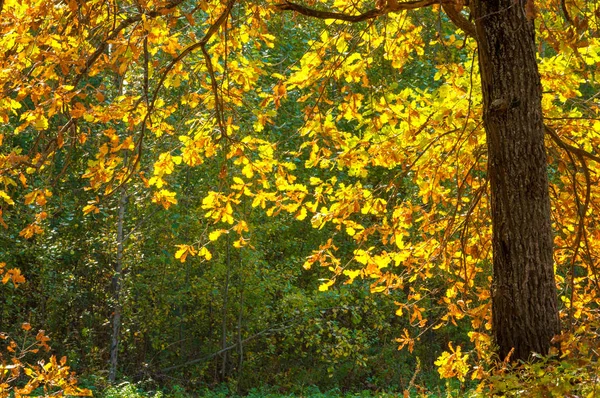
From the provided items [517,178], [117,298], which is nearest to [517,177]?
[517,178]

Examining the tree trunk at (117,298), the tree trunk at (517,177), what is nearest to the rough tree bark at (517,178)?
the tree trunk at (517,177)

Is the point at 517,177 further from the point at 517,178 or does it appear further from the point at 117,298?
the point at 117,298

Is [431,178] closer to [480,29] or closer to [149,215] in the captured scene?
[480,29]

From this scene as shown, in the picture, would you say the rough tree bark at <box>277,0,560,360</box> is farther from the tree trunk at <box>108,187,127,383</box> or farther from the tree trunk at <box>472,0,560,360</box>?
the tree trunk at <box>108,187,127,383</box>

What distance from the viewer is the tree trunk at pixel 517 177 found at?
363 cm

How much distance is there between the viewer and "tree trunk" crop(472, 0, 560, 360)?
3629 millimetres

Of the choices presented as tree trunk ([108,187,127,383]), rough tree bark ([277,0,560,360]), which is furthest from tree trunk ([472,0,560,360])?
tree trunk ([108,187,127,383])

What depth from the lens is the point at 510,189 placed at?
3.66 m

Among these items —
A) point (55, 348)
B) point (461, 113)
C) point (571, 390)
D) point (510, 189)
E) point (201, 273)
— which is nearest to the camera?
point (571, 390)

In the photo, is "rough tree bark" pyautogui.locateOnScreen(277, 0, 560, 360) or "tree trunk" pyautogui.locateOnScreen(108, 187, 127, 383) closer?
"rough tree bark" pyautogui.locateOnScreen(277, 0, 560, 360)

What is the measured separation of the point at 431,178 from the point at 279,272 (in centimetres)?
501

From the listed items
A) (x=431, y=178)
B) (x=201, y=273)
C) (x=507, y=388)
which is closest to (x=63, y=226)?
(x=201, y=273)

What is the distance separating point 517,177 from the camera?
3646mm

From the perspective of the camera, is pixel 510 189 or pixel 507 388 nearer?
pixel 507 388
